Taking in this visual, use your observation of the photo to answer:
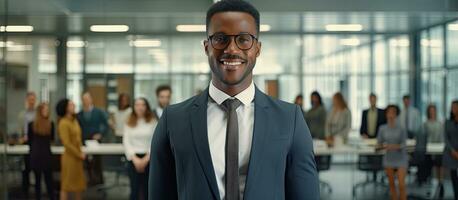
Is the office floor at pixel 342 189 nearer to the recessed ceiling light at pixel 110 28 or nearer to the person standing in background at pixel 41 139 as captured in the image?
the person standing in background at pixel 41 139

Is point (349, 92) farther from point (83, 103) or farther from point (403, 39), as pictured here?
point (83, 103)

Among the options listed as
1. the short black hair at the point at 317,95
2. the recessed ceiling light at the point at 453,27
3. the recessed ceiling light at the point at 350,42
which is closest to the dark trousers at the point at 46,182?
the short black hair at the point at 317,95

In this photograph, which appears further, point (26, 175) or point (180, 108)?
point (26, 175)

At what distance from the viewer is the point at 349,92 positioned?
738 cm

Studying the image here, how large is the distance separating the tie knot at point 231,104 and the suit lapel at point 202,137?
0.06 metres

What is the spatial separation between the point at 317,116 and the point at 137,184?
2314 millimetres

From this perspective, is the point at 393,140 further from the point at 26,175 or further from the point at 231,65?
the point at 231,65

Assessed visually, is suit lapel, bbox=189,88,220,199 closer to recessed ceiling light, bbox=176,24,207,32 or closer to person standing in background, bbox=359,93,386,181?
recessed ceiling light, bbox=176,24,207,32

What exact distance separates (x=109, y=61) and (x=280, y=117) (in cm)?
562

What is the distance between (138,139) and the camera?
6699 millimetres

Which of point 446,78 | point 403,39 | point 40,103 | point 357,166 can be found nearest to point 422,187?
point 357,166

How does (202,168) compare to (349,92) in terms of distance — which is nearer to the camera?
Answer: (202,168)

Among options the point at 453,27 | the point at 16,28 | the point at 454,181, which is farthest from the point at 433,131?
the point at 16,28

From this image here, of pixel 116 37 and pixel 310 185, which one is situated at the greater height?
pixel 116 37
